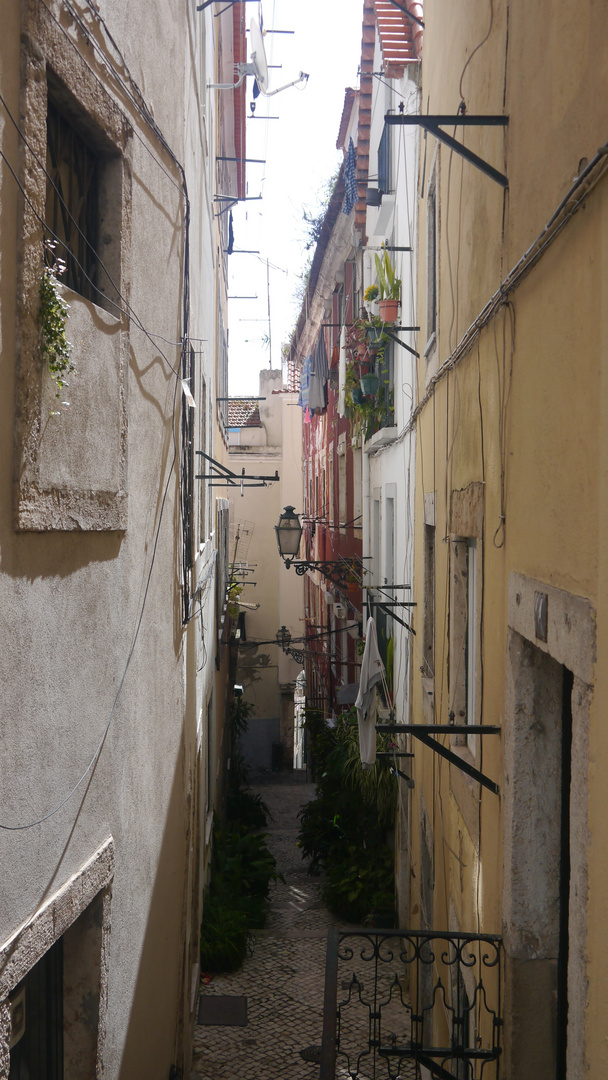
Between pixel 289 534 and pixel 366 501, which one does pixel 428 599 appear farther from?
pixel 289 534

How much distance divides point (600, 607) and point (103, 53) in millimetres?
3150

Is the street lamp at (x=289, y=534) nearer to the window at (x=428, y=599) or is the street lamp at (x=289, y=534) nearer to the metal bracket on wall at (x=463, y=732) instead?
the window at (x=428, y=599)

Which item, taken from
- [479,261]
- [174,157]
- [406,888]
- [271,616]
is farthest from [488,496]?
[271,616]

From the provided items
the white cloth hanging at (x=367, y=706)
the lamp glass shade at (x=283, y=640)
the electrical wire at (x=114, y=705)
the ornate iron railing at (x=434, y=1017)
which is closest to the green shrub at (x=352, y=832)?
the ornate iron railing at (x=434, y=1017)

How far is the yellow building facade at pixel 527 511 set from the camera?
108 inches

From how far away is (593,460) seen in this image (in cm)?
271

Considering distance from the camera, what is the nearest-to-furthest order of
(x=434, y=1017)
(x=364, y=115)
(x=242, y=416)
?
(x=434, y=1017)
(x=364, y=115)
(x=242, y=416)

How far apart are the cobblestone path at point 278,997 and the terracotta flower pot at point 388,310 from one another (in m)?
7.15

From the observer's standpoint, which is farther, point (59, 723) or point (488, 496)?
point (488, 496)

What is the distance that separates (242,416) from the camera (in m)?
34.7

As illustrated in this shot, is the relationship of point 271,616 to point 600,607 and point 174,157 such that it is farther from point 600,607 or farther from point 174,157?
point 600,607

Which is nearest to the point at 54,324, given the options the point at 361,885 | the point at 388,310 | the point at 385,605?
the point at 385,605

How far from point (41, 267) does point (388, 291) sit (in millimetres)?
7974

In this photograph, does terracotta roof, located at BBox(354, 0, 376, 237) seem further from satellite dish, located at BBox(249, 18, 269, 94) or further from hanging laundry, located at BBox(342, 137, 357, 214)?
satellite dish, located at BBox(249, 18, 269, 94)
